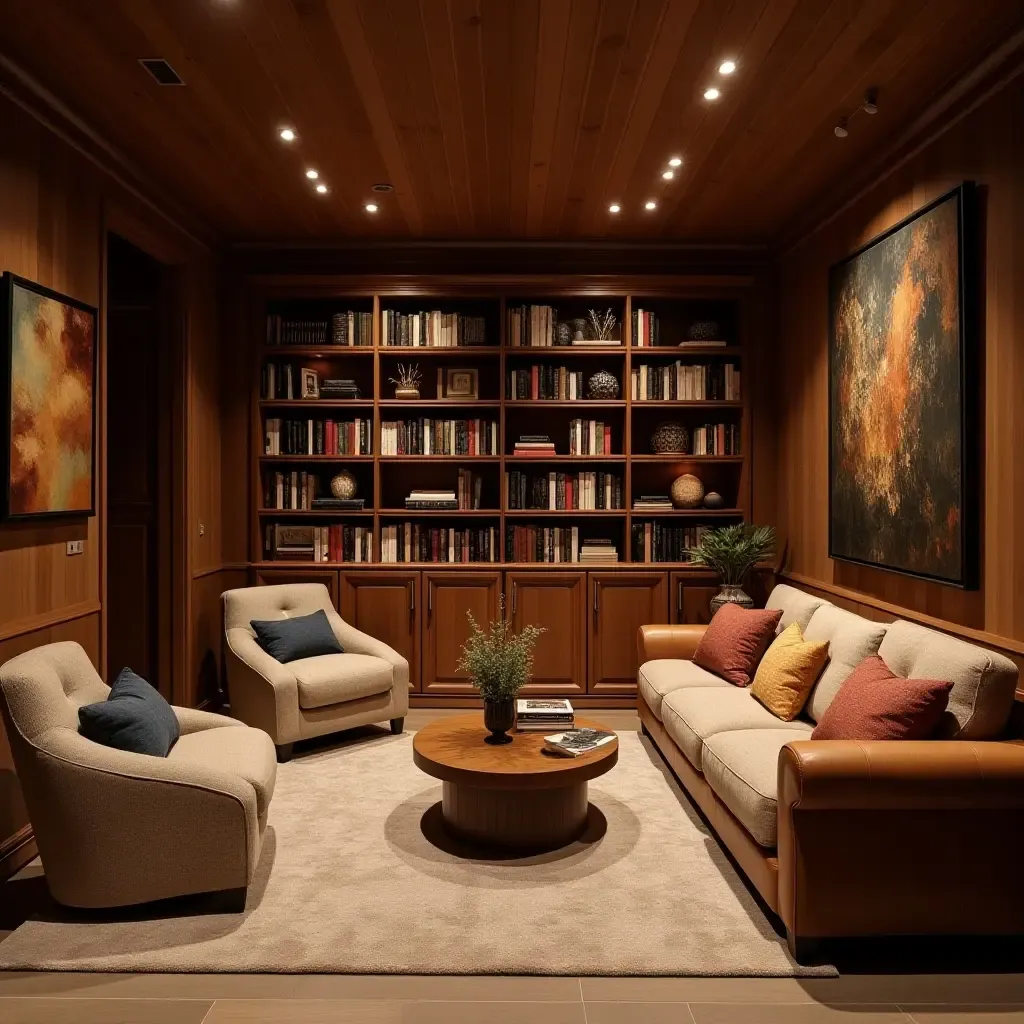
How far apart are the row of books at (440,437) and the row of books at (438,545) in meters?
0.51

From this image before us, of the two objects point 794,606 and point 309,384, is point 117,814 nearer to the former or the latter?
point 794,606

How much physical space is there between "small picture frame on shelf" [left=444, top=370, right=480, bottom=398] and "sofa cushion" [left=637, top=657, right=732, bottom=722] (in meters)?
2.16

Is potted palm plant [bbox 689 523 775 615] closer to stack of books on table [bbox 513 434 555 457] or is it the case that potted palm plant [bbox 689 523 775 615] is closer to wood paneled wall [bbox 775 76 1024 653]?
wood paneled wall [bbox 775 76 1024 653]

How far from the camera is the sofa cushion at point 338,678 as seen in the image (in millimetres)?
4516

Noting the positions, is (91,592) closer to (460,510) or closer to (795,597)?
(460,510)

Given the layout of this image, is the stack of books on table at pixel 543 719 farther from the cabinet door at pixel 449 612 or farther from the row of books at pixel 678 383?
the row of books at pixel 678 383

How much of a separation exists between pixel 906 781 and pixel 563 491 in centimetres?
353

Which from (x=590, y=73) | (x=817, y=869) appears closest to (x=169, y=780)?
(x=817, y=869)

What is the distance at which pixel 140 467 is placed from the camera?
5070mm

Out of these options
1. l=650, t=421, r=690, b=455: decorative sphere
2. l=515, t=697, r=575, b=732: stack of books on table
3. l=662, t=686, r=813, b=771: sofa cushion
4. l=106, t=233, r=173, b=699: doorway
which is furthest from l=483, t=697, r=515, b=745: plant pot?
l=650, t=421, r=690, b=455: decorative sphere

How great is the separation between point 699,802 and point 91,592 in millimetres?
2785

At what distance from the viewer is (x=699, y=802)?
3.61 metres

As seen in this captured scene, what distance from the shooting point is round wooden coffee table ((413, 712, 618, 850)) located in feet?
10.6

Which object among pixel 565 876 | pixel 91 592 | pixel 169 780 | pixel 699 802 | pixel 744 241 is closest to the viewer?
pixel 169 780
